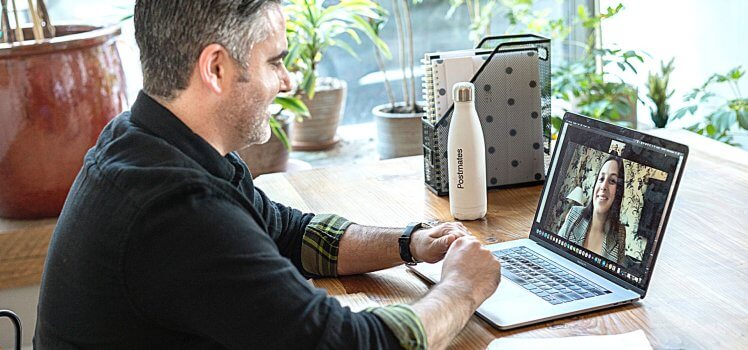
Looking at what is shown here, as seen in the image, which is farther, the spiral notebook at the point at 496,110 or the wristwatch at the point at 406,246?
the spiral notebook at the point at 496,110

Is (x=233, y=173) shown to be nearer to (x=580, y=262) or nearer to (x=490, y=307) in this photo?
(x=490, y=307)

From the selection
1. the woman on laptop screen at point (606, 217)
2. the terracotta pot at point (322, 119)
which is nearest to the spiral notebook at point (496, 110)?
the woman on laptop screen at point (606, 217)

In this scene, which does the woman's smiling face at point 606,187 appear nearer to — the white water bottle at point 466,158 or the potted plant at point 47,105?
the white water bottle at point 466,158

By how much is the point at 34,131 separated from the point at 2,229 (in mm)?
279

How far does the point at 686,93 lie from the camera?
11.2 feet

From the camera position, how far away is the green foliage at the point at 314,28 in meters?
3.44

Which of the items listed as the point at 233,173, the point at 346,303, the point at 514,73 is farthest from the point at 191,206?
the point at 514,73

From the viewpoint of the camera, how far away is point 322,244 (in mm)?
1705

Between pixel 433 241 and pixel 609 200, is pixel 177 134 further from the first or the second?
pixel 609 200

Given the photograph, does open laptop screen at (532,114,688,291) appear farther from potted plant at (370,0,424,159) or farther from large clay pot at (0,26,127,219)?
potted plant at (370,0,424,159)

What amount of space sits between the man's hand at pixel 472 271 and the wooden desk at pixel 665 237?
0.16 feet

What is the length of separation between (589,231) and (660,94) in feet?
6.64

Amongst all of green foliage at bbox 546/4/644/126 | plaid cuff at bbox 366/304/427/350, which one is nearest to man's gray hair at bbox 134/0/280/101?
plaid cuff at bbox 366/304/427/350

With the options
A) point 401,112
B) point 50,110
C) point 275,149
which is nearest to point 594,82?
point 401,112
